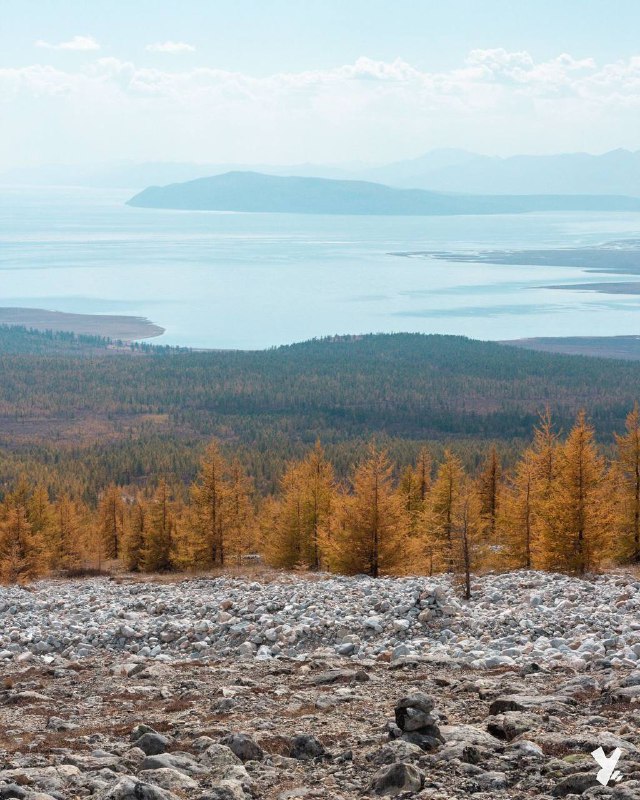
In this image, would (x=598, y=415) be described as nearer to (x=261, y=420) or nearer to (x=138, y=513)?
(x=261, y=420)

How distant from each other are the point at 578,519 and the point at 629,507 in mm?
6177

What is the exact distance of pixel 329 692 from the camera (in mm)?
15805

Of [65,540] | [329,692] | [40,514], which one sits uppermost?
[329,692]

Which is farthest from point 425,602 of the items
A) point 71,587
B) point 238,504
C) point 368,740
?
point 238,504

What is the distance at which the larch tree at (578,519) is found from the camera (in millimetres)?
30953

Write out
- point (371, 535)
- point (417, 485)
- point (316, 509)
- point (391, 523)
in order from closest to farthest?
point (371, 535)
point (391, 523)
point (316, 509)
point (417, 485)

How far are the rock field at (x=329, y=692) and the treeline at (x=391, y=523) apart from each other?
3.46 metres

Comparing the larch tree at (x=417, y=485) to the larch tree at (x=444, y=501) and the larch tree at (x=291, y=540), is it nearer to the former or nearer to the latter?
the larch tree at (x=444, y=501)

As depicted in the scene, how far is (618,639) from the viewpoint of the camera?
18.4 metres

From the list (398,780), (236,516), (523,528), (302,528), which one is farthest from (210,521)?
(398,780)

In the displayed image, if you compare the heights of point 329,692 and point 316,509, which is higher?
point 329,692

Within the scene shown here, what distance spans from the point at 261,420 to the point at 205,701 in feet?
581

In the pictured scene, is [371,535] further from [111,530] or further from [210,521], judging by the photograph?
[111,530]

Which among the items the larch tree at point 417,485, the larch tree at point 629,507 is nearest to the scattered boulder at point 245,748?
the larch tree at point 629,507
